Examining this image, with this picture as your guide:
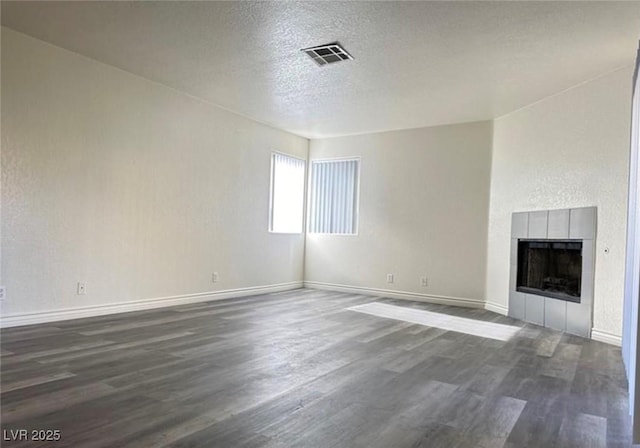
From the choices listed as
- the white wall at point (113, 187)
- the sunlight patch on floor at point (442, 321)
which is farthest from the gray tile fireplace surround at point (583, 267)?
the white wall at point (113, 187)

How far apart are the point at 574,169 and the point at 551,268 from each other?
3.95 ft

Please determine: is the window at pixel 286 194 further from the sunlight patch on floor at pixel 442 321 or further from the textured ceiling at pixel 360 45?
the sunlight patch on floor at pixel 442 321

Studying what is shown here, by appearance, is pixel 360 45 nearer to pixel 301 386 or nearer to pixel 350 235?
pixel 301 386

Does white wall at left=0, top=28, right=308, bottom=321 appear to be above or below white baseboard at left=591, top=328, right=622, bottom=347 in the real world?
above

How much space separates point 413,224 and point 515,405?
432 centimetres

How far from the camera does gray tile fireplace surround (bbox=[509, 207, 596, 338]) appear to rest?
14.3 feet

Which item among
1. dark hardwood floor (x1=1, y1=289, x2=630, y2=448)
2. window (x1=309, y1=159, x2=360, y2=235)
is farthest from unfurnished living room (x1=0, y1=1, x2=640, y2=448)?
window (x1=309, y1=159, x2=360, y2=235)

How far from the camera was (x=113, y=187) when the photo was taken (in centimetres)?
463

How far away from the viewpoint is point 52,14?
346 cm

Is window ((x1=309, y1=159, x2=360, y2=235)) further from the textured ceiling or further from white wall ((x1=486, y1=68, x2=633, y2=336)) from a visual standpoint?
white wall ((x1=486, y1=68, x2=633, y2=336))

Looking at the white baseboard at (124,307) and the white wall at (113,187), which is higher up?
the white wall at (113,187)

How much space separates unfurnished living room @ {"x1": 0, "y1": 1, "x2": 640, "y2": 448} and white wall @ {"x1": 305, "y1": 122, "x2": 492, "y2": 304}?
0.11 feet

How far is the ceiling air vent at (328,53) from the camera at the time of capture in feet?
12.5

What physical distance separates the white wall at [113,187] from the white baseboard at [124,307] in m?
0.05
